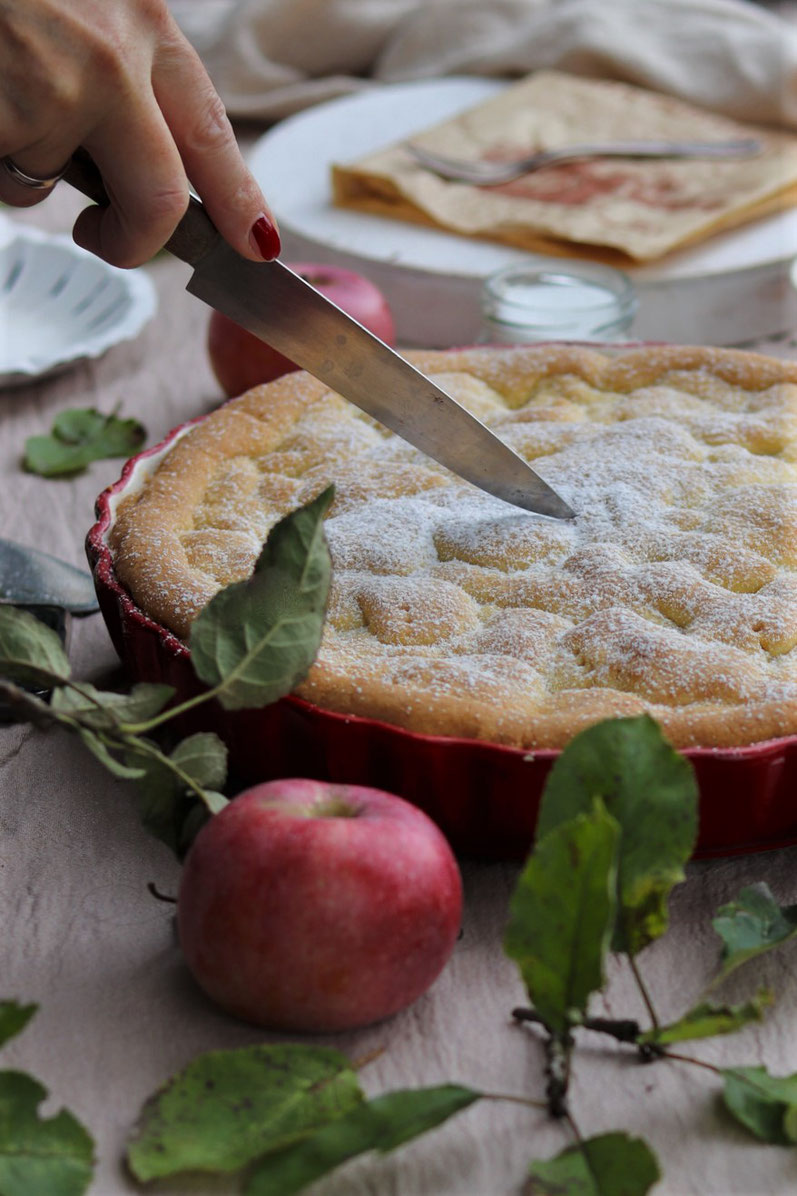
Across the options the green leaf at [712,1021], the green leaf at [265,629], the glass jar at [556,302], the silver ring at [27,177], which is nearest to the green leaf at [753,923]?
the green leaf at [712,1021]

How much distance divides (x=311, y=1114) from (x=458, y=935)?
183 mm

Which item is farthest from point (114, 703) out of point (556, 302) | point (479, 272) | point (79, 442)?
point (479, 272)

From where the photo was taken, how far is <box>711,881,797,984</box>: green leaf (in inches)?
31.9

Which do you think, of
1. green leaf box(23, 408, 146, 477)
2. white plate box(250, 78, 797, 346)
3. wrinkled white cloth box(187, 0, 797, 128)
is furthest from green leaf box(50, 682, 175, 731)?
wrinkled white cloth box(187, 0, 797, 128)

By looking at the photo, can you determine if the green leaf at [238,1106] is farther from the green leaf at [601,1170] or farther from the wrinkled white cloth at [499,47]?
the wrinkled white cloth at [499,47]

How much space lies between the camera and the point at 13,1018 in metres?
0.73

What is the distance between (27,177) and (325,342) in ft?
0.88

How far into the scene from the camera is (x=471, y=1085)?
30.8 inches

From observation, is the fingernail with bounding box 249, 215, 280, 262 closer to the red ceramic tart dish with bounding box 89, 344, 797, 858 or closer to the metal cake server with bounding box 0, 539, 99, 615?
the red ceramic tart dish with bounding box 89, 344, 797, 858

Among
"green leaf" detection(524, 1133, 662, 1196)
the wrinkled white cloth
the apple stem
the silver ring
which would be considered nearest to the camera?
"green leaf" detection(524, 1133, 662, 1196)

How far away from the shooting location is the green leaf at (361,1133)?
69cm

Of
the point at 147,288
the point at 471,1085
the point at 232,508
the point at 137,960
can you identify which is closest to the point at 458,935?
the point at 471,1085

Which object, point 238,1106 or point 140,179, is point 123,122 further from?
point 238,1106

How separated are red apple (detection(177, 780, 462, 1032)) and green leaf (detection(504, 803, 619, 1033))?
0.08 m
